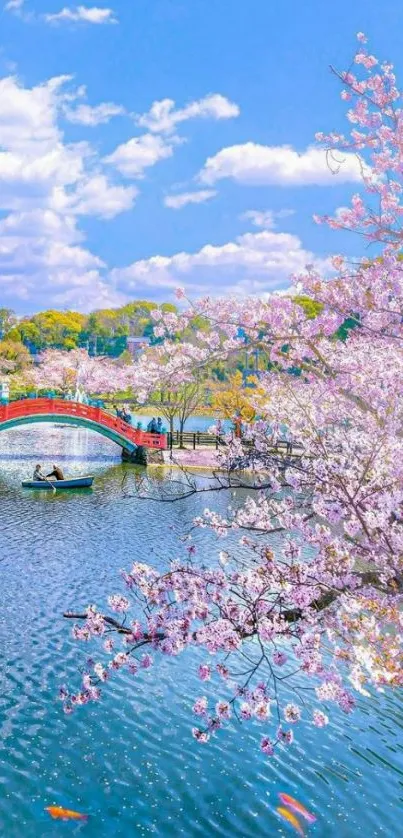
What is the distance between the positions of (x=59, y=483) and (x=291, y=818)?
22.7 m

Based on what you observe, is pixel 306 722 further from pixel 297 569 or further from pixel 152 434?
pixel 152 434

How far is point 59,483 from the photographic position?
30.4 meters

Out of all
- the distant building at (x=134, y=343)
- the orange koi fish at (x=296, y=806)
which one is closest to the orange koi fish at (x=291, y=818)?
the orange koi fish at (x=296, y=806)

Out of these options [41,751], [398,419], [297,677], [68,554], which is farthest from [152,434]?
[398,419]

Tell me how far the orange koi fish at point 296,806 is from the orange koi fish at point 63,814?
2.50 m

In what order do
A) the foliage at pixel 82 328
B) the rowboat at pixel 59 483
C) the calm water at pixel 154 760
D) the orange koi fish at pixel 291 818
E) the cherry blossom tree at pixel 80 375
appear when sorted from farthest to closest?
the foliage at pixel 82 328 < the cherry blossom tree at pixel 80 375 < the rowboat at pixel 59 483 < the calm water at pixel 154 760 < the orange koi fish at pixel 291 818

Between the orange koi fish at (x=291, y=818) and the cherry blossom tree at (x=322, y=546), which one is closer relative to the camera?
the cherry blossom tree at (x=322, y=546)

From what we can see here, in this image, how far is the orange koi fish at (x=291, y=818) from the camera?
8.70m

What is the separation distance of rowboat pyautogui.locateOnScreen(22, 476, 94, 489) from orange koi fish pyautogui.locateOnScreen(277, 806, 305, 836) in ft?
73.6

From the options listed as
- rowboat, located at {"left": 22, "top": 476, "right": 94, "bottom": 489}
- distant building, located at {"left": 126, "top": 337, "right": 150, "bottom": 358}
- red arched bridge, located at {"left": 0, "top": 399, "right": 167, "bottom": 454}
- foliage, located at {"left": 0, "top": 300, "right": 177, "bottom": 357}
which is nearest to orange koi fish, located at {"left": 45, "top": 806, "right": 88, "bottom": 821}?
rowboat, located at {"left": 22, "top": 476, "right": 94, "bottom": 489}

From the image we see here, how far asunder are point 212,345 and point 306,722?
6111 mm

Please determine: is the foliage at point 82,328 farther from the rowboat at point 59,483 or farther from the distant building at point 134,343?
the rowboat at point 59,483

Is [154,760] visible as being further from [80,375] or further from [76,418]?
[80,375]

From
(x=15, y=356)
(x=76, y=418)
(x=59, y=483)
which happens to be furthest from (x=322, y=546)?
(x=15, y=356)
